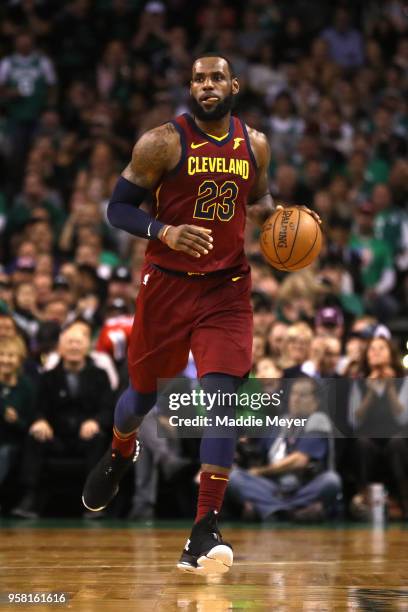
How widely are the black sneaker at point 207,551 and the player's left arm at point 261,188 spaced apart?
165 centimetres

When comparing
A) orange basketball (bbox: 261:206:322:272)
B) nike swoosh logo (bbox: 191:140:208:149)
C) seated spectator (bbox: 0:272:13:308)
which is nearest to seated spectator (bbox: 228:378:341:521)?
seated spectator (bbox: 0:272:13:308)

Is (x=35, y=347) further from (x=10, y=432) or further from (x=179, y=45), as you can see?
(x=179, y=45)

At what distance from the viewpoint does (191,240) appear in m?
6.15

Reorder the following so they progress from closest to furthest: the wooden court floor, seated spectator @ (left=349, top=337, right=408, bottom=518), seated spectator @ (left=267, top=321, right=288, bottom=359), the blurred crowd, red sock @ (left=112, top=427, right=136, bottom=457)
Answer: the wooden court floor
red sock @ (left=112, top=427, right=136, bottom=457)
seated spectator @ (left=349, top=337, right=408, bottom=518)
the blurred crowd
seated spectator @ (left=267, top=321, right=288, bottom=359)

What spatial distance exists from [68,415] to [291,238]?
14.7ft

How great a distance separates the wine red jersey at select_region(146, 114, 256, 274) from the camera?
6.52m

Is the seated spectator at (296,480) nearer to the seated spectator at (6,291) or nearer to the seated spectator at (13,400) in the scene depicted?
the seated spectator at (13,400)

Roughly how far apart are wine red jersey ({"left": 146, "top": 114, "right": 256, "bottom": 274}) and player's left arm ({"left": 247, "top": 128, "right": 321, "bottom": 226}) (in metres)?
0.14

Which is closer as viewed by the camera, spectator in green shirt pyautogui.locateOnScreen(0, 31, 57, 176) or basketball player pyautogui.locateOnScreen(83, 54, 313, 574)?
basketball player pyautogui.locateOnScreen(83, 54, 313, 574)

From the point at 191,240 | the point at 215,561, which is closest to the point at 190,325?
the point at 191,240

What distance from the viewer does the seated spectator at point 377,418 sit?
1015 centimetres

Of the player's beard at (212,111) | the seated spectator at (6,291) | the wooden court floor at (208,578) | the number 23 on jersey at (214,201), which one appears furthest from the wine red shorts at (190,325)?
the seated spectator at (6,291)

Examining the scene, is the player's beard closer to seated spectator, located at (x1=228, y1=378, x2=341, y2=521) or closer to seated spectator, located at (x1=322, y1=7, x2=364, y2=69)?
seated spectator, located at (x1=228, y1=378, x2=341, y2=521)

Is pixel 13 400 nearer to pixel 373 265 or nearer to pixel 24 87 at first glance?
pixel 373 265
